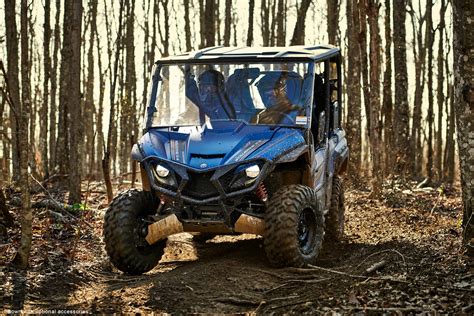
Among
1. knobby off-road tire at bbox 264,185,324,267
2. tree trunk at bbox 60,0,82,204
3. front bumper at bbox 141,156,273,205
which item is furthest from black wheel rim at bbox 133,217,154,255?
tree trunk at bbox 60,0,82,204

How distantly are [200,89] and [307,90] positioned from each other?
1318mm

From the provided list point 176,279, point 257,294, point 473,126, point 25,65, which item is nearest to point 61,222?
point 25,65

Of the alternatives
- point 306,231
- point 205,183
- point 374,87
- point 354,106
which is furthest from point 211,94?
point 354,106

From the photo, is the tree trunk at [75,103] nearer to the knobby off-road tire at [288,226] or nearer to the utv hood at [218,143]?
the utv hood at [218,143]

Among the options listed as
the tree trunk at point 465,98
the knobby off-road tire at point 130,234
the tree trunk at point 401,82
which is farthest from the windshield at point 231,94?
the tree trunk at point 401,82

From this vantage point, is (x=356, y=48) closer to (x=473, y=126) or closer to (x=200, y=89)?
(x=200, y=89)

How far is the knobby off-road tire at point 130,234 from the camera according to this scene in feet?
25.3

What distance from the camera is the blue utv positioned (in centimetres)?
754

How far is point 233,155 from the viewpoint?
760cm

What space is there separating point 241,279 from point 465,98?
2903 millimetres

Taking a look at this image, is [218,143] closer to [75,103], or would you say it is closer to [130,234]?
[130,234]

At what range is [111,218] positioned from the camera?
7.80 metres

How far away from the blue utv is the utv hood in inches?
0.5

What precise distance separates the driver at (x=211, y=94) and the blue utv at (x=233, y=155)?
1 cm
